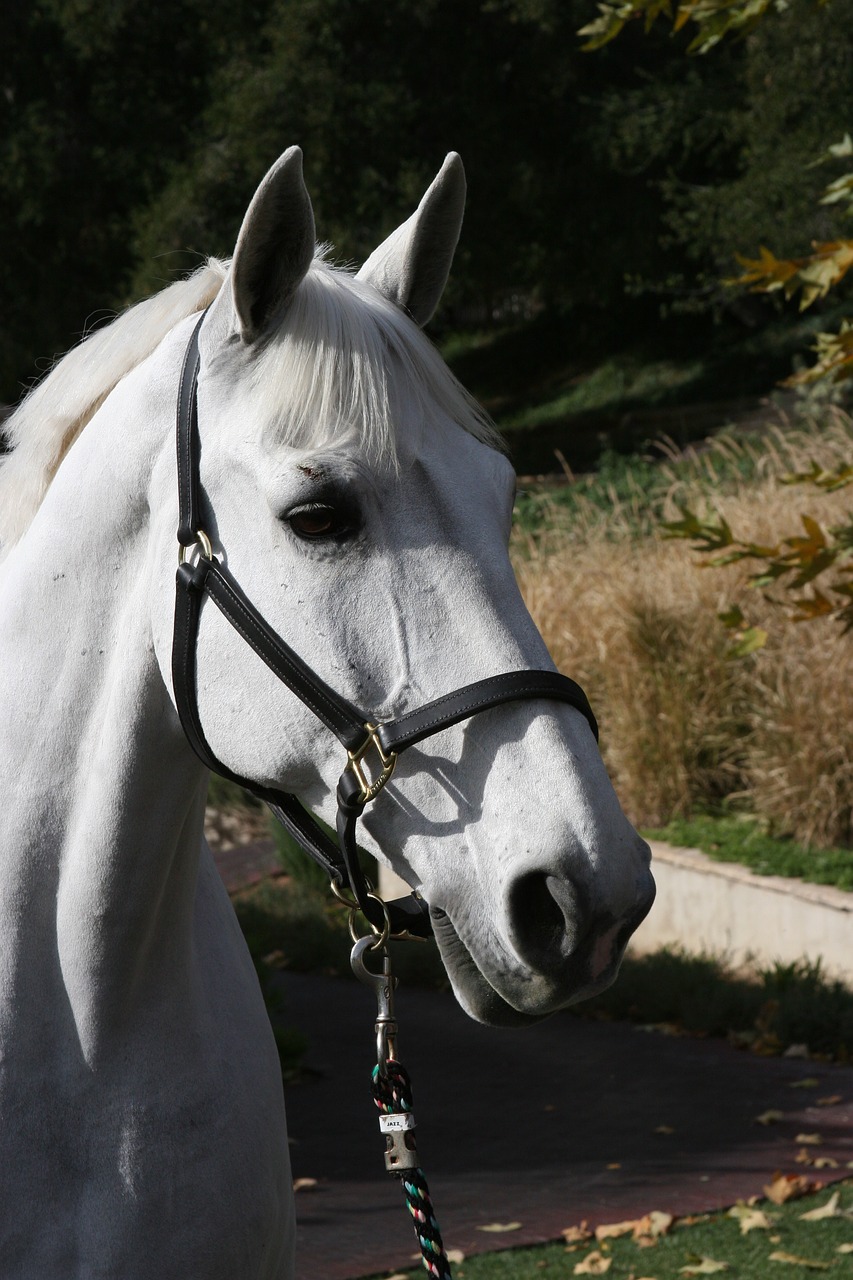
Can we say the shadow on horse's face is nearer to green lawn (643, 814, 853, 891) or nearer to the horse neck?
the horse neck

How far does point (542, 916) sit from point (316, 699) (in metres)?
0.38

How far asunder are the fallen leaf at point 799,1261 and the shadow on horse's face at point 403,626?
2919 mm

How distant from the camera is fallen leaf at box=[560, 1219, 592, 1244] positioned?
4129 mm

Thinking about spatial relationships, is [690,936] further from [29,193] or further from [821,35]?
[29,193]

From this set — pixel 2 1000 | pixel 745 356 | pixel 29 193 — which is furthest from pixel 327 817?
pixel 745 356

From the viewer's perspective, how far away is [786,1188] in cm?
433

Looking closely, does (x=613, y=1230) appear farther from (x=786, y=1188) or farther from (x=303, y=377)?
(x=303, y=377)

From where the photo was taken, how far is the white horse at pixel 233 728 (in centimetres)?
151

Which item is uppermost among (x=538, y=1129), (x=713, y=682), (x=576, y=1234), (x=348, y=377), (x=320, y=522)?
(x=348, y=377)

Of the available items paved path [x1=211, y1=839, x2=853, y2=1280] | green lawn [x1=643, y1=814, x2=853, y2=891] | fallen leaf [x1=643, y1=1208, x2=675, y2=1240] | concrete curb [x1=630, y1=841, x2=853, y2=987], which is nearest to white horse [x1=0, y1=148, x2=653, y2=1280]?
paved path [x1=211, y1=839, x2=853, y2=1280]

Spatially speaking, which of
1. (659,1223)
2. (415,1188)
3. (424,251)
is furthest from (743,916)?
(424,251)

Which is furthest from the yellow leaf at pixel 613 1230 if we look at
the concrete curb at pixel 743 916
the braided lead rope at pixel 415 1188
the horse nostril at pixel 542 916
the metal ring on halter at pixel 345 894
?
the horse nostril at pixel 542 916

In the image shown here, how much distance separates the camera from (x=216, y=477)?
1679mm

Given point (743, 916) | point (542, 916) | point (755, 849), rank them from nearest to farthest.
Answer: point (542, 916)
point (743, 916)
point (755, 849)
